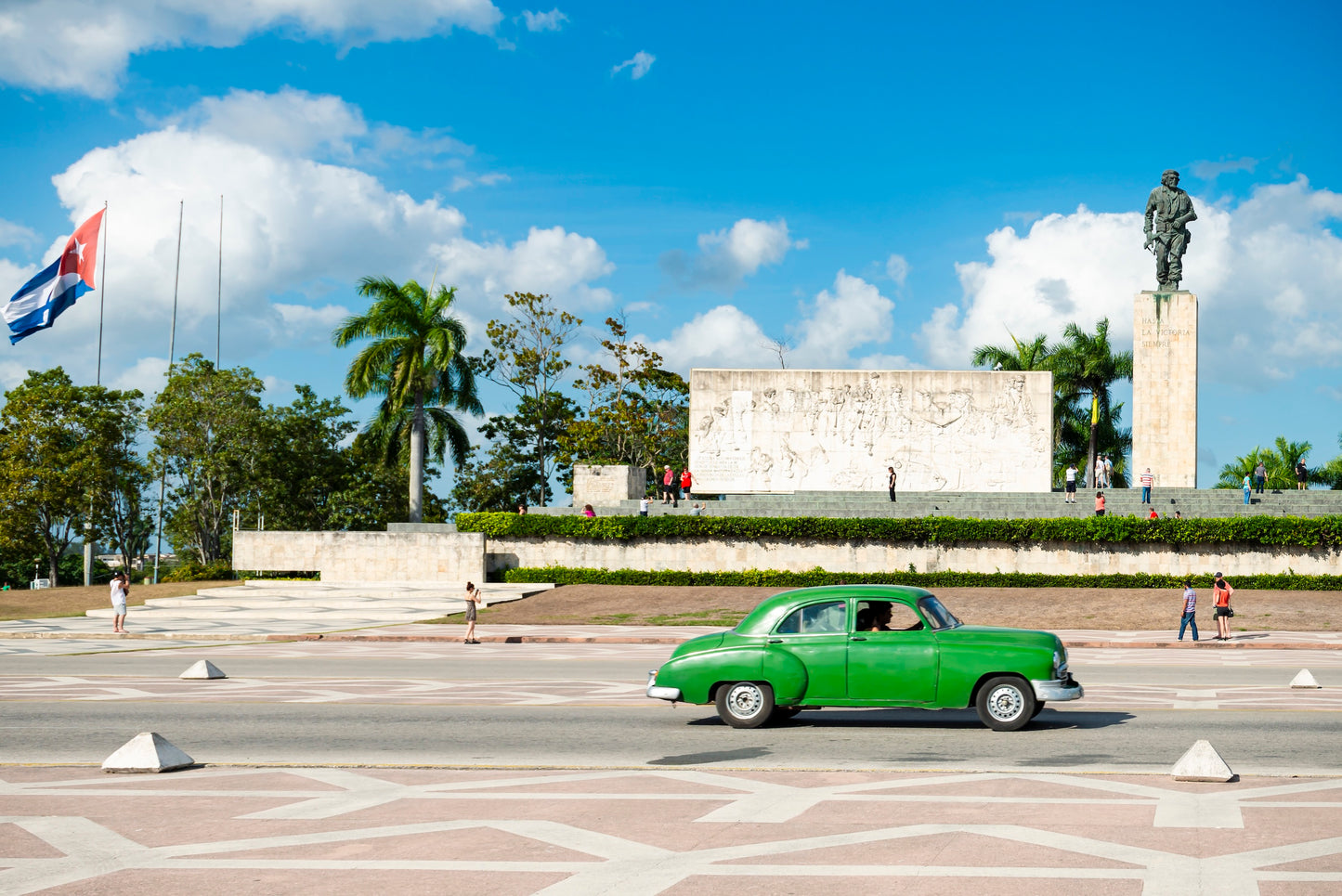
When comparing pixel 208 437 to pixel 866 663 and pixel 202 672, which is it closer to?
pixel 202 672

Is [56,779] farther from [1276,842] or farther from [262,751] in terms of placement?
[1276,842]

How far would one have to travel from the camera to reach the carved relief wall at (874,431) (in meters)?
46.4

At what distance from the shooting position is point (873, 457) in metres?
46.7

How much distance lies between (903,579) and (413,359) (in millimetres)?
20847

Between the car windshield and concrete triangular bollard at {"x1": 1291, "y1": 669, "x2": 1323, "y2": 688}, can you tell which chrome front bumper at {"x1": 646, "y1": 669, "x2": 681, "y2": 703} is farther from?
concrete triangular bollard at {"x1": 1291, "y1": 669, "x2": 1323, "y2": 688}

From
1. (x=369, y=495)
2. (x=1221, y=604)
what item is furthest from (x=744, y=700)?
(x=369, y=495)

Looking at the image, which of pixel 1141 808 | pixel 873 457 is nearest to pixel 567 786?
pixel 1141 808

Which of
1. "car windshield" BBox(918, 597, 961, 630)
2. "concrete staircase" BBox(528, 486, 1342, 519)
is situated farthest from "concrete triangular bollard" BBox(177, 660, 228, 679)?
"concrete staircase" BBox(528, 486, 1342, 519)

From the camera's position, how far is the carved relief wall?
46.4 metres

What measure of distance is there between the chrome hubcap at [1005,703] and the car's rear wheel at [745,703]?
223 cm

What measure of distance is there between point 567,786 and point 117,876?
3430 mm

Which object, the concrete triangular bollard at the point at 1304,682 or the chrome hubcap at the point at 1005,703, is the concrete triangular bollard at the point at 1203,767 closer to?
the chrome hubcap at the point at 1005,703

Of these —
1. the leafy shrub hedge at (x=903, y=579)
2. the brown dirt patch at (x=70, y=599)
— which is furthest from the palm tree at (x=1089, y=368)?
the brown dirt patch at (x=70, y=599)

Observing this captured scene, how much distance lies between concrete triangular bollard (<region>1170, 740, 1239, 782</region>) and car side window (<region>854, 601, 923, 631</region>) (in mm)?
3447
